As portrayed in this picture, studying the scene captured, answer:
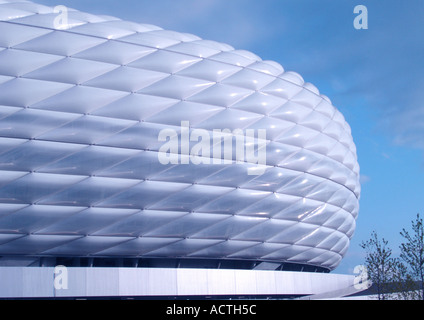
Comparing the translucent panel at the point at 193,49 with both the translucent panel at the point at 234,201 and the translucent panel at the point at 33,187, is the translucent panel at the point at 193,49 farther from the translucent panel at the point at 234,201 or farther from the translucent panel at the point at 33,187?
the translucent panel at the point at 33,187

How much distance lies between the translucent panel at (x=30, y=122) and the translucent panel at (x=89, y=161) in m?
0.88

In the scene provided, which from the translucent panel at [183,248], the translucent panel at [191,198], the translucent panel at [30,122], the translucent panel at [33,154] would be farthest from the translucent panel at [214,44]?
the translucent panel at [183,248]

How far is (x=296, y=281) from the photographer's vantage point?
17.5 metres

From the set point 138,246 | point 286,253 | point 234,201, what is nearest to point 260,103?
point 234,201

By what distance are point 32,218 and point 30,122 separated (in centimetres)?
246

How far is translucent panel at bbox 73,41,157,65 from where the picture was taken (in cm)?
1412

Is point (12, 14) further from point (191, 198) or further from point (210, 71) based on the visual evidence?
point (191, 198)

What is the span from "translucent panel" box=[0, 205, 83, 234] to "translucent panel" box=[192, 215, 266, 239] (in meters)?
3.89

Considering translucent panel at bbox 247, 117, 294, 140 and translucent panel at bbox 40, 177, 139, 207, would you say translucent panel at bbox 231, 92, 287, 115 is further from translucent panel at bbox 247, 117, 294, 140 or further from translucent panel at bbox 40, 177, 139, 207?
translucent panel at bbox 40, 177, 139, 207

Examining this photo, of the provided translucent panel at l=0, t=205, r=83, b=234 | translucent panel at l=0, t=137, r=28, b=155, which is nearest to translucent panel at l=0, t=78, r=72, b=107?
translucent panel at l=0, t=137, r=28, b=155

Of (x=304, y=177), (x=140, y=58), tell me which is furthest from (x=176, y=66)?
(x=304, y=177)

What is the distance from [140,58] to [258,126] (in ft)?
13.1

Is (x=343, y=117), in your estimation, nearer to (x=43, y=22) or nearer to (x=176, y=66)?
(x=176, y=66)
